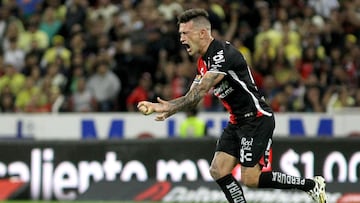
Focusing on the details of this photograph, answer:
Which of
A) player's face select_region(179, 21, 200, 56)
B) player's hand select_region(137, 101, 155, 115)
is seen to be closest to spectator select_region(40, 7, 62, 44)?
player's face select_region(179, 21, 200, 56)

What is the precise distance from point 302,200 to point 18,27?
861 cm

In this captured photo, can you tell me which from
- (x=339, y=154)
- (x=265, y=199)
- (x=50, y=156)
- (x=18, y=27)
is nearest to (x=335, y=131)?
(x=339, y=154)

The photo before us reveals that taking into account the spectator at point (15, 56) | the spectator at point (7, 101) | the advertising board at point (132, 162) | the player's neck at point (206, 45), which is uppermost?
the player's neck at point (206, 45)

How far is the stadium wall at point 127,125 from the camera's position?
1867cm

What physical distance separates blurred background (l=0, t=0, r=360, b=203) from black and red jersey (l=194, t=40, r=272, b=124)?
15.7ft

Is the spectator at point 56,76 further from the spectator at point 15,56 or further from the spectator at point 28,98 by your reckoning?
the spectator at point 15,56

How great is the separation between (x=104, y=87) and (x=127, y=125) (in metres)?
1.15

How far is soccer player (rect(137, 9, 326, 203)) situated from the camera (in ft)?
35.1

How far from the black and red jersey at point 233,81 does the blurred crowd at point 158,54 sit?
8146mm

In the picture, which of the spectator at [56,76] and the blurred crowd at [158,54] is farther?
the spectator at [56,76]

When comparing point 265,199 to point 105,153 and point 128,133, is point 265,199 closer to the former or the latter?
point 105,153

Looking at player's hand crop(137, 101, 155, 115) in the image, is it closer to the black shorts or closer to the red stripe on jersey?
the red stripe on jersey

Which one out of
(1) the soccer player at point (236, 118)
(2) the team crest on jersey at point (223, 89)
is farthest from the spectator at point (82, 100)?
(2) the team crest on jersey at point (223, 89)

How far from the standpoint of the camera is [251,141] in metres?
10.9
